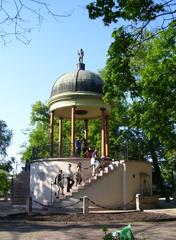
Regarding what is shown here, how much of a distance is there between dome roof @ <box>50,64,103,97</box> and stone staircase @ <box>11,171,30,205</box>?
21.3ft

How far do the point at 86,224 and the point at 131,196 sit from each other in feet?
30.8

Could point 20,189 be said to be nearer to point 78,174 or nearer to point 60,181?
point 60,181

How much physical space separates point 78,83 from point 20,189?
869cm

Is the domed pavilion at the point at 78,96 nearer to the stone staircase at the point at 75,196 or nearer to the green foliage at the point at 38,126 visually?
the stone staircase at the point at 75,196

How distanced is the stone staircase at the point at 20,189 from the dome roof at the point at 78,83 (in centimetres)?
650

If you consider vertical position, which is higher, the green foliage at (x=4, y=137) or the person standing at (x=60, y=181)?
the green foliage at (x=4, y=137)

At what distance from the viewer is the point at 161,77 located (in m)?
23.7

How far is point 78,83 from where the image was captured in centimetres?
2841

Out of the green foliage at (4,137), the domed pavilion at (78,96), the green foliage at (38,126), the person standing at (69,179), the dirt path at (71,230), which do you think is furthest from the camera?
the green foliage at (4,137)

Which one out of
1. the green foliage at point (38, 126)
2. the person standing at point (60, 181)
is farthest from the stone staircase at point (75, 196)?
the green foliage at point (38, 126)

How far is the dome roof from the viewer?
1116 inches

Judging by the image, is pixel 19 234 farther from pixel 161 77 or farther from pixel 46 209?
pixel 161 77

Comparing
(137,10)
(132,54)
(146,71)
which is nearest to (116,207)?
(146,71)

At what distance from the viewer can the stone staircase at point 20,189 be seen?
29.7 m
